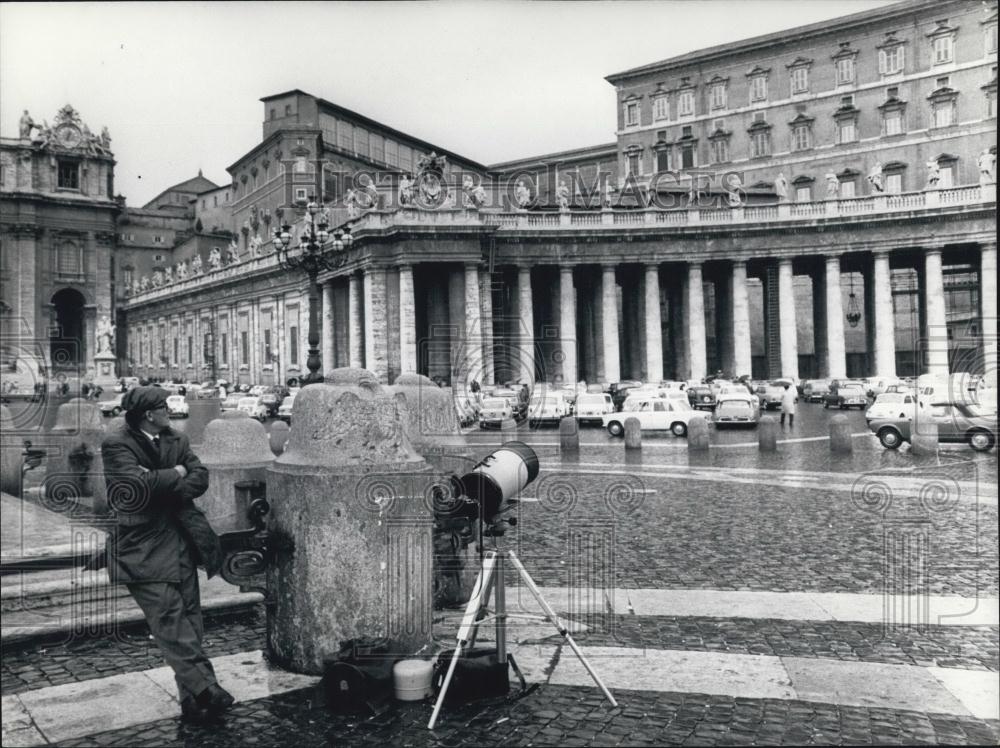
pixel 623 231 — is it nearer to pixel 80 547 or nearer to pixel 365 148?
pixel 365 148

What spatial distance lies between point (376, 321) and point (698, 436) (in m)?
27.4

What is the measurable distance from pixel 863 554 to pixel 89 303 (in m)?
23.9

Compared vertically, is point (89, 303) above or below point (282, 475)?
above

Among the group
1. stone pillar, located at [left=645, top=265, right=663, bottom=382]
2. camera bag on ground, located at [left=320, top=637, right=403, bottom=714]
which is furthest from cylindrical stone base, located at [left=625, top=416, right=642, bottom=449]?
stone pillar, located at [left=645, top=265, right=663, bottom=382]

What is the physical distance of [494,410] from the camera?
21.2 metres

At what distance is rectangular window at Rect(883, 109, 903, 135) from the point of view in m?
54.2

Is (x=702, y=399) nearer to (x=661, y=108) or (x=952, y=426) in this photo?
(x=952, y=426)

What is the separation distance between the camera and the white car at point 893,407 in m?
22.1

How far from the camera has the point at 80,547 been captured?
6.87 meters

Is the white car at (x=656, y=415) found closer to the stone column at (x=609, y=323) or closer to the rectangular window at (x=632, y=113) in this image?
the stone column at (x=609, y=323)

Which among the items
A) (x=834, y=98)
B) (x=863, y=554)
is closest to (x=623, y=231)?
(x=834, y=98)

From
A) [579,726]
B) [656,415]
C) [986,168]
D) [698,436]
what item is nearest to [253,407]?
[656,415]

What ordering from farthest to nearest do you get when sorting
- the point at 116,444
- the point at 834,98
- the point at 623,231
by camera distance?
the point at 834,98 < the point at 623,231 < the point at 116,444

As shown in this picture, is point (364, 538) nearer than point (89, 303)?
Yes
